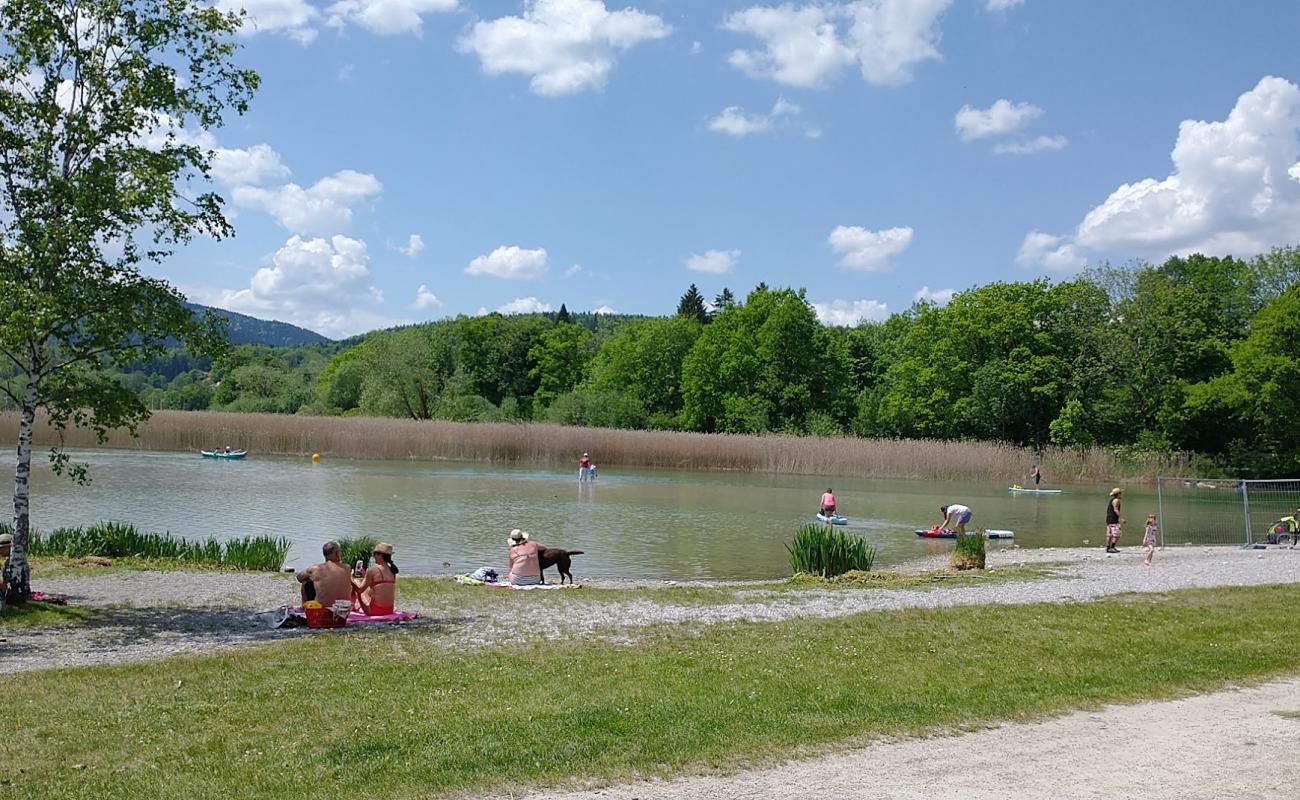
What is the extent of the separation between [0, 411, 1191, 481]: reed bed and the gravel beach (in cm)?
3486

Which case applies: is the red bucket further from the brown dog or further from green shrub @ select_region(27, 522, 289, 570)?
green shrub @ select_region(27, 522, 289, 570)

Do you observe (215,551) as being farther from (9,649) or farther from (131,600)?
(9,649)

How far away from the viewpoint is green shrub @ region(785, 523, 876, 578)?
18.8 meters

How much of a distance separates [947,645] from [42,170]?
39.2 ft

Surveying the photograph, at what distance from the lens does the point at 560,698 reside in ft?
26.7

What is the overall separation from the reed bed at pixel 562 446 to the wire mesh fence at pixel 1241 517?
13897mm

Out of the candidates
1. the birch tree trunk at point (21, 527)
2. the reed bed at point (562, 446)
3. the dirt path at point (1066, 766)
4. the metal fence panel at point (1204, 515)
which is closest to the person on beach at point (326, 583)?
the birch tree trunk at point (21, 527)

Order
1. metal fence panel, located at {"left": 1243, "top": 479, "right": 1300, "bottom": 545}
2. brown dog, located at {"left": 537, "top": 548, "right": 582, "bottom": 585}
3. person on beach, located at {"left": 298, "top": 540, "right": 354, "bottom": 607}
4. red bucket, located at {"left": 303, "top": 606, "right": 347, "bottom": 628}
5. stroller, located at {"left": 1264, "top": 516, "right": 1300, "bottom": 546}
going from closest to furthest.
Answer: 1. red bucket, located at {"left": 303, "top": 606, "right": 347, "bottom": 628}
2. person on beach, located at {"left": 298, "top": 540, "right": 354, "bottom": 607}
3. brown dog, located at {"left": 537, "top": 548, "right": 582, "bottom": 585}
4. stroller, located at {"left": 1264, "top": 516, "right": 1300, "bottom": 546}
5. metal fence panel, located at {"left": 1243, "top": 479, "right": 1300, "bottom": 545}

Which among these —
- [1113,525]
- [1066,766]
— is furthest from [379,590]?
[1113,525]

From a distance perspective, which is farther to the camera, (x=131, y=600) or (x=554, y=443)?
(x=554, y=443)

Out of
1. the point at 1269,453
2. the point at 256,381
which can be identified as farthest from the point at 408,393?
the point at 1269,453

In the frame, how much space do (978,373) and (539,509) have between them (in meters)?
46.5

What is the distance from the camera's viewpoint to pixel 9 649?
396 inches

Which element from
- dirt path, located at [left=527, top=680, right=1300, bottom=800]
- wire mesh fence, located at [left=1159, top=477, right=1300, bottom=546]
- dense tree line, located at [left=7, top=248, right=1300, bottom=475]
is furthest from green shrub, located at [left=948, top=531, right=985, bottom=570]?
dense tree line, located at [left=7, top=248, right=1300, bottom=475]
